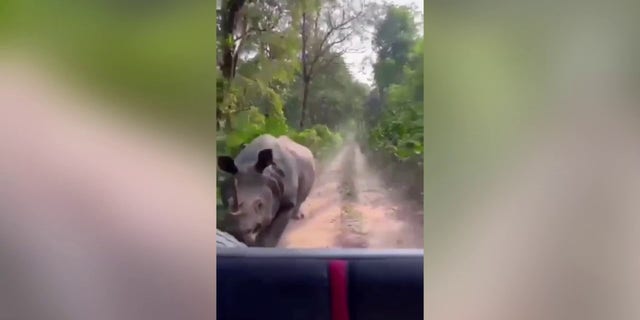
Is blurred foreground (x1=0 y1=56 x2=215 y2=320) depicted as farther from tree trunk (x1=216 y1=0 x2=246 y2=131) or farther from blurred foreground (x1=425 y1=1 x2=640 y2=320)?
blurred foreground (x1=425 y1=1 x2=640 y2=320)

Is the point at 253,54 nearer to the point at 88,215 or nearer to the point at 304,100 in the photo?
the point at 304,100

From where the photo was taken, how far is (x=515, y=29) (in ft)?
3.10

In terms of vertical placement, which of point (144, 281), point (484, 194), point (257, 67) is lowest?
point (144, 281)

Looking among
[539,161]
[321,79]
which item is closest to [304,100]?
[321,79]

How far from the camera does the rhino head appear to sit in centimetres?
94

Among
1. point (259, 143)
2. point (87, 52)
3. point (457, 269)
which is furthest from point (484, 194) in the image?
point (87, 52)

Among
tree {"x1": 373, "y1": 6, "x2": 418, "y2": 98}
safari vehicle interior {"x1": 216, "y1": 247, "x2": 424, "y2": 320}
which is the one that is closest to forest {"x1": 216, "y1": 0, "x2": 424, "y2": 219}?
tree {"x1": 373, "y1": 6, "x2": 418, "y2": 98}

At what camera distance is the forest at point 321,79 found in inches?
36.7

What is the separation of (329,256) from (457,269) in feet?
0.69

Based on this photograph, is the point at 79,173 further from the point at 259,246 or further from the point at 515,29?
the point at 515,29

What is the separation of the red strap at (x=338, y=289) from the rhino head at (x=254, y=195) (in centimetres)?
13

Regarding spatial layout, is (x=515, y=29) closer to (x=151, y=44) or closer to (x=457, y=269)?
(x=457, y=269)

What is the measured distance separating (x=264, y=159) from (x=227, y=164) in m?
0.06

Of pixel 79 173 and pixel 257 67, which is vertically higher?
pixel 257 67
